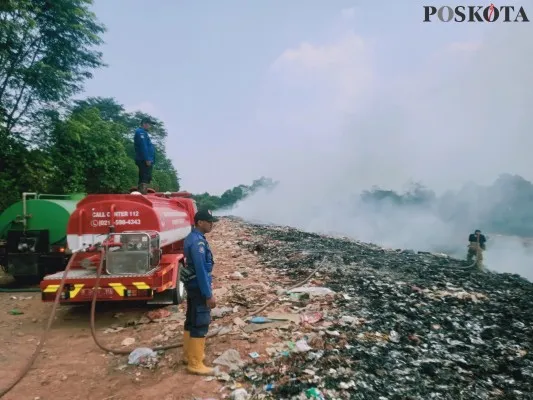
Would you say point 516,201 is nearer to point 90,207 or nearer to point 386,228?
point 386,228

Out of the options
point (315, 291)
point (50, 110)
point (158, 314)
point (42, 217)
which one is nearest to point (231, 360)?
point (158, 314)

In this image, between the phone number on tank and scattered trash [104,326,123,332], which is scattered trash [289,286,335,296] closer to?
scattered trash [104,326,123,332]

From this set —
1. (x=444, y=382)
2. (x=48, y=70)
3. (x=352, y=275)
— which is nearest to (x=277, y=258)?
(x=352, y=275)

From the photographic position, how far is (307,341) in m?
4.84

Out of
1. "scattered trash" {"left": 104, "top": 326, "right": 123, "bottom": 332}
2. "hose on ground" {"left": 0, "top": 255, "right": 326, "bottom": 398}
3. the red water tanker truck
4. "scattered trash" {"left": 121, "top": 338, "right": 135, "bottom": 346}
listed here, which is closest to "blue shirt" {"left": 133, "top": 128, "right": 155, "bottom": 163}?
the red water tanker truck

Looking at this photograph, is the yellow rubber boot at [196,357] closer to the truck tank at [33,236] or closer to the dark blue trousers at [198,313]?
the dark blue trousers at [198,313]

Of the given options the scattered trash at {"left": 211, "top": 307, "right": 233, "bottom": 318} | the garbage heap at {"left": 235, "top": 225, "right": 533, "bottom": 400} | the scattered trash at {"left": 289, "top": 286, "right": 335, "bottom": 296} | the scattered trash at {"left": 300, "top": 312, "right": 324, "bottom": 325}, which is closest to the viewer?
the garbage heap at {"left": 235, "top": 225, "right": 533, "bottom": 400}

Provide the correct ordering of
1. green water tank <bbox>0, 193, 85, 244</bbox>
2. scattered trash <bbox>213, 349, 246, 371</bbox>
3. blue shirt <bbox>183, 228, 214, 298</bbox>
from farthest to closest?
green water tank <bbox>0, 193, 85, 244</bbox> → scattered trash <bbox>213, 349, 246, 371</bbox> → blue shirt <bbox>183, 228, 214, 298</bbox>

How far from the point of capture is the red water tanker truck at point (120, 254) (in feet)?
19.2

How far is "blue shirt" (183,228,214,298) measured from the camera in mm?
4145

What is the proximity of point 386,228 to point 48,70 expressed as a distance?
37811mm

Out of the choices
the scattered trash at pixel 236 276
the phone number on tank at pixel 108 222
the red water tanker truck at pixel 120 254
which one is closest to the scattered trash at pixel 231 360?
the red water tanker truck at pixel 120 254

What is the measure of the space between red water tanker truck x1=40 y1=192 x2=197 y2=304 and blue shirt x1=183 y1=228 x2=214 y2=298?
200 centimetres

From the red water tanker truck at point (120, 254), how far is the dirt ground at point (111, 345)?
1.93 feet
